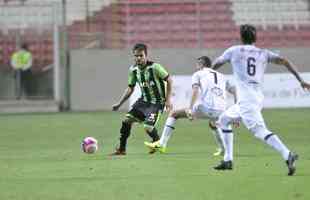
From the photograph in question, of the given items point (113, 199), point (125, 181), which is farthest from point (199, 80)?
point (113, 199)

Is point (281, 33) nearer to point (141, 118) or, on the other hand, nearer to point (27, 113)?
point (27, 113)

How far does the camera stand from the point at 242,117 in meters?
11.8

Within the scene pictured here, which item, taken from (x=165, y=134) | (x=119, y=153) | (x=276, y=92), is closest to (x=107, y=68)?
(x=276, y=92)

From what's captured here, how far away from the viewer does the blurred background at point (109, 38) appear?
29422mm

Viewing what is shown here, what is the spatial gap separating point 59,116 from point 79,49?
3956 mm

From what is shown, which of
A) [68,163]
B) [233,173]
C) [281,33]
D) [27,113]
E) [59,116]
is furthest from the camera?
[281,33]

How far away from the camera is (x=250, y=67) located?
38.6 ft

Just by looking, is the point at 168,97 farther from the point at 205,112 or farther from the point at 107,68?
the point at 107,68

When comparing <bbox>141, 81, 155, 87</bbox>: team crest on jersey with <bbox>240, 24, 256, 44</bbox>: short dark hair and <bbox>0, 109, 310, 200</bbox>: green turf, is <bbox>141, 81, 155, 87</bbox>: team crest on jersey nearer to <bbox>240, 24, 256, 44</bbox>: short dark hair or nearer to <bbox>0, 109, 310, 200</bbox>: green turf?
<bbox>0, 109, 310, 200</bbox>: green turf

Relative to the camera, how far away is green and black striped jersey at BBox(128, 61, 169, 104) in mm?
15635

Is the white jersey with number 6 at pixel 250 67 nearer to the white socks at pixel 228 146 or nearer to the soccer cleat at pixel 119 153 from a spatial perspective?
the white socks at pixel 228 146

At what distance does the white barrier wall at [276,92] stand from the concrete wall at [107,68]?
1198 millimetres

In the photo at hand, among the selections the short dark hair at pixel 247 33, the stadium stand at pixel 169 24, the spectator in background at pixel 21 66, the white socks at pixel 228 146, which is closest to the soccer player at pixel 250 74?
the short dark hair at pixel 247 33

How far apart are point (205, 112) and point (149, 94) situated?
1.11 meters
